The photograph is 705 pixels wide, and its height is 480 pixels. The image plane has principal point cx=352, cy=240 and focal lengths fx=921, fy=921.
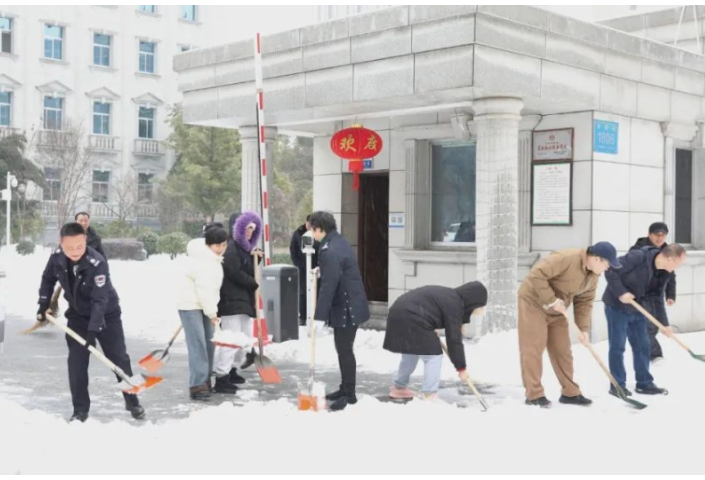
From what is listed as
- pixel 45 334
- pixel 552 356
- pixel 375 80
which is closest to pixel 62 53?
pixel 45 334

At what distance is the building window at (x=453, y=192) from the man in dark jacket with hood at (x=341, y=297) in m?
5.20

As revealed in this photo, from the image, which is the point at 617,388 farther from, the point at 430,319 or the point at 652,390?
the point at 430,319

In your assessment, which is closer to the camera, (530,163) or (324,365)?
(324,365)

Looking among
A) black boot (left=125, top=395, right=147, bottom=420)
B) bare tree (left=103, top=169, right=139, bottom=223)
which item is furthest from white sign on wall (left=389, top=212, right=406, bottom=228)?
bare tree (left=103, top=169, right=139, bottom=223)

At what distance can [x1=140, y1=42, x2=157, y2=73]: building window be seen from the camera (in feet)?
161

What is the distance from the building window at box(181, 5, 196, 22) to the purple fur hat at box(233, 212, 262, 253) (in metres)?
44.6

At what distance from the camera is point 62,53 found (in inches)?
1813

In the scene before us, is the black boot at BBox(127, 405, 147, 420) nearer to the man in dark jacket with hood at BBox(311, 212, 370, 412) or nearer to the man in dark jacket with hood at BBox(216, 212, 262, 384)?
the man in dark jacket with hood at BBox(216, 212, 262, 384)

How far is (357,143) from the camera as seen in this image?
12641 mm

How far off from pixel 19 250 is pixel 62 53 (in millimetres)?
15746

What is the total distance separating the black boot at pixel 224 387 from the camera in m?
8.60

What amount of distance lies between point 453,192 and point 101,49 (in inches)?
1511

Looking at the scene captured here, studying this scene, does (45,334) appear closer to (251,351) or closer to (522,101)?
(251,351)

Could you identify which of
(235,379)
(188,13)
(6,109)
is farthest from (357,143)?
(188,13)
